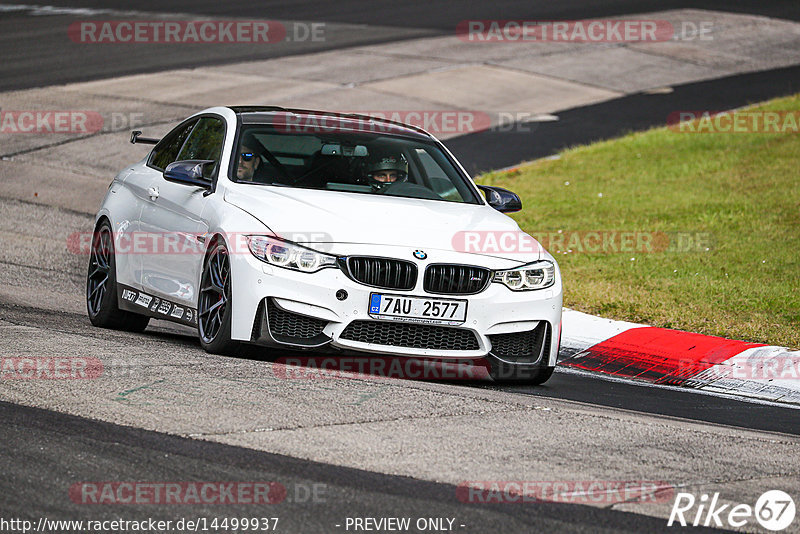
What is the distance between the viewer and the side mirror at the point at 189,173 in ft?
27.9

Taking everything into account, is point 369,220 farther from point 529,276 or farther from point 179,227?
point 179,227

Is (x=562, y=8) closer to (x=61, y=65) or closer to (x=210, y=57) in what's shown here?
(x=210, y=57)

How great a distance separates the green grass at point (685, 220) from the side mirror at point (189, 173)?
3.83m

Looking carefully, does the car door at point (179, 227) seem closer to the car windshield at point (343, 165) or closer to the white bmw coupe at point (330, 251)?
the white bmw coupe at point (330, 251)

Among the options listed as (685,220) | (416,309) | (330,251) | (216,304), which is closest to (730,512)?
(416,309)

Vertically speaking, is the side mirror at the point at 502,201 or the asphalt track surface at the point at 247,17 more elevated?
the side mirror at the point at 502,201

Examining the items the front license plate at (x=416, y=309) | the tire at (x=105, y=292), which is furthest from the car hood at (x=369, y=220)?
the tire at (x=105, y=292)

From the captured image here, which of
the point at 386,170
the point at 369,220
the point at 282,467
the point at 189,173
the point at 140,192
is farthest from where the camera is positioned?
the point at 140,192

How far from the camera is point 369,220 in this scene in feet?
25.7

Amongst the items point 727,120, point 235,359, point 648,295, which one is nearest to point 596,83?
point 727,120

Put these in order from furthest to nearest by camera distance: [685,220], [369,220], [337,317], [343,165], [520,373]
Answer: [685,220] → [343,165] → [520,373] → [369,220] → [337,317]

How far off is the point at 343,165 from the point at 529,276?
1594 mm

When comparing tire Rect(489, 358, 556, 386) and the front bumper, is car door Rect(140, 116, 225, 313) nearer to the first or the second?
the front bumper

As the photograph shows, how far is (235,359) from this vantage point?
771 centimetres
